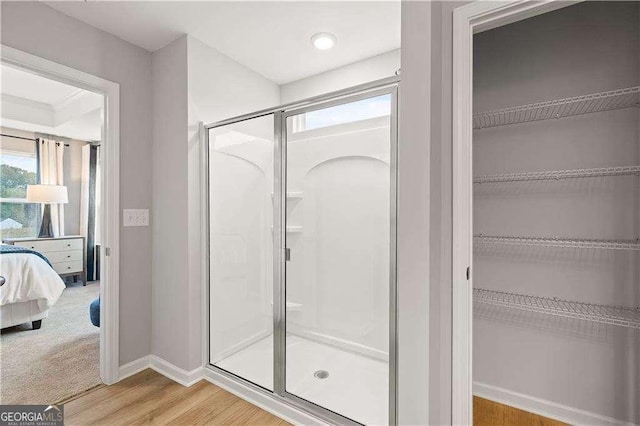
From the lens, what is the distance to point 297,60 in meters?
2.73

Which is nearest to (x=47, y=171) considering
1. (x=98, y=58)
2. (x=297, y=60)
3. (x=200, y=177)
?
(x=98, y=58)

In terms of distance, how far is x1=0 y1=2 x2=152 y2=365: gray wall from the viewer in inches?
81.9

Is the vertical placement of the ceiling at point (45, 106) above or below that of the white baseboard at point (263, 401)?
above

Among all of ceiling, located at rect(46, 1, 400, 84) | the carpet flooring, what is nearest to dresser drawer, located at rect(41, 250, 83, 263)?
the carpet flooring

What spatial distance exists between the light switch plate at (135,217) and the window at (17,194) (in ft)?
12.9

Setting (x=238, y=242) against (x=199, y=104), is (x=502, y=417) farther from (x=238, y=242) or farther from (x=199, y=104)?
(x=199, y=104)

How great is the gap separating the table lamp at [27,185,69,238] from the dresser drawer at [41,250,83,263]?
1.22 ft

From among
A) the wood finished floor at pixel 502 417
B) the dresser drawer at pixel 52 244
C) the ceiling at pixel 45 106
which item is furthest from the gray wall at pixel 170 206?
the dresser drawer at pixel 52 244

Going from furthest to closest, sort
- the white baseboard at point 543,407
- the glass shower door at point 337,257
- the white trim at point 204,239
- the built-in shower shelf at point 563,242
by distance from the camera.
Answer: the white trim at point 204,239 < the glass shower door at point 337,257 < the white baseboard at point 543,407 < the built-in shower shelf at point 563,242

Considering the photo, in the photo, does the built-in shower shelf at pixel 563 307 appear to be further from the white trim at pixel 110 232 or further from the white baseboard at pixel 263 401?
the white trim at pixel 110 232

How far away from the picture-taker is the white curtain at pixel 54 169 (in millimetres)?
5059

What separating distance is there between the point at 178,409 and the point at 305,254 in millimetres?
1234

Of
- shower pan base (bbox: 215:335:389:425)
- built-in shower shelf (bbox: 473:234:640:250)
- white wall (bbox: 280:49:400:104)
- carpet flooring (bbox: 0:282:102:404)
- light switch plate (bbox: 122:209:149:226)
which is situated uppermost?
white wall (bbox: 280:49:400:104)

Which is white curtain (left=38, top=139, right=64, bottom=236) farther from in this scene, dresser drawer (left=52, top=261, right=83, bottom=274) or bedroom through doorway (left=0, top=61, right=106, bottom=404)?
dresser drawer (left=52, top=261, right=83, bottom=274)
